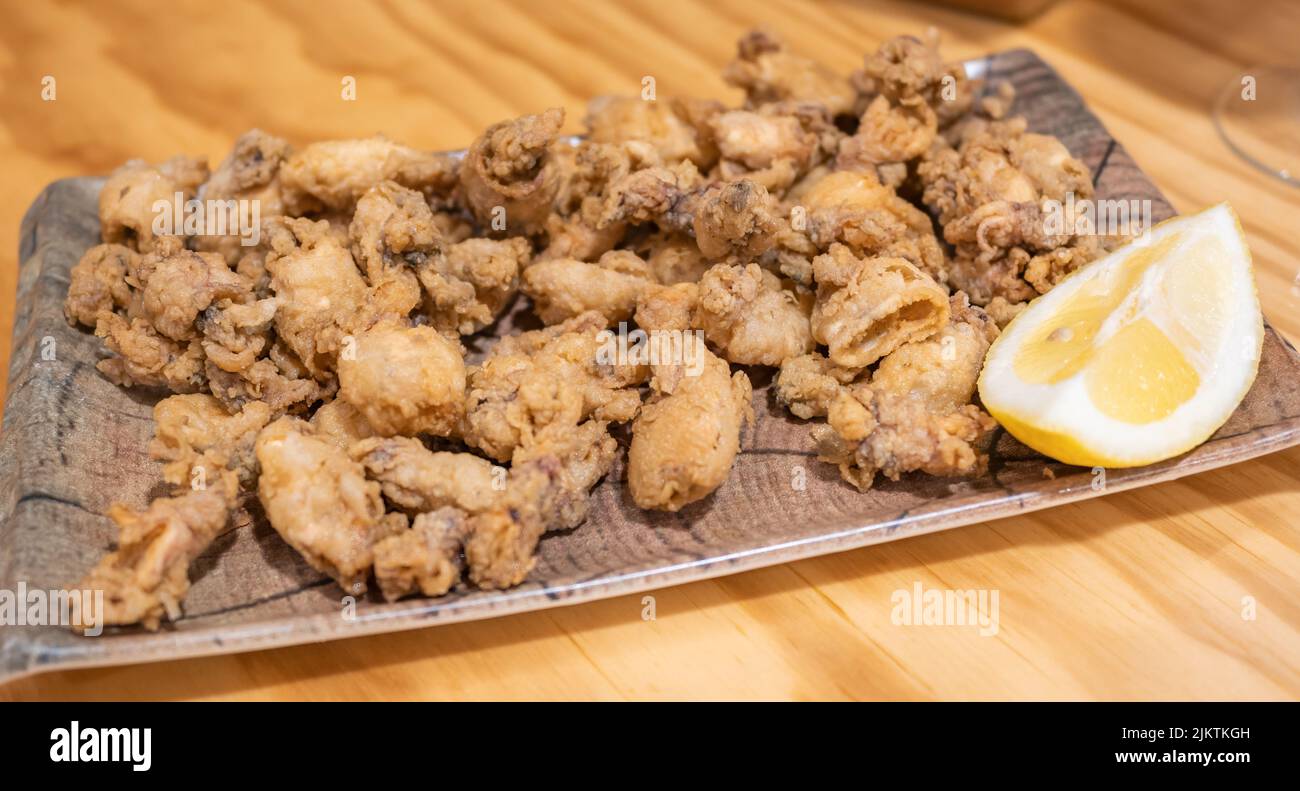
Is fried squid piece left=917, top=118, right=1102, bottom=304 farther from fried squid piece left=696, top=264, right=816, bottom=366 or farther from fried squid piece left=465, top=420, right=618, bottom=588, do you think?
fried squid piece left=465, top=420, right=618, bottom=588

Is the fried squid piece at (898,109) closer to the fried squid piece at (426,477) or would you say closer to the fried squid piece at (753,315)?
the fried squid piece at (753,315)

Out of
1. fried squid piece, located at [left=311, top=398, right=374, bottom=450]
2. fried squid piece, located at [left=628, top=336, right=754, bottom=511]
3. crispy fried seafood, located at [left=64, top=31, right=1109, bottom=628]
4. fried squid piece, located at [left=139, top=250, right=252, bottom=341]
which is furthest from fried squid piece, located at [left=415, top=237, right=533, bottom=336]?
fried squid piece, located at [left=628, top=336, right=754, bottom=511]

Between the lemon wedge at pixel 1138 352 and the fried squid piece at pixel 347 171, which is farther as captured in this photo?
the fried squid piece at pixel 347 171

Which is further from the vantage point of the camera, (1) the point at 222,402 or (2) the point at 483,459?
(1) the point at 222,402

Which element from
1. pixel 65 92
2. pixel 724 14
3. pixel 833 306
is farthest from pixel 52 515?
pixel 724 14

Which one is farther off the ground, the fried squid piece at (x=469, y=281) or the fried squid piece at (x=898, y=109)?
the fried squid piece at (x=898, y=109)

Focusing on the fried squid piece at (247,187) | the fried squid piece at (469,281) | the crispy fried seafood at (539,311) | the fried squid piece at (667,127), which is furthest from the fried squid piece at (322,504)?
the fried squid piece at (667,127)
